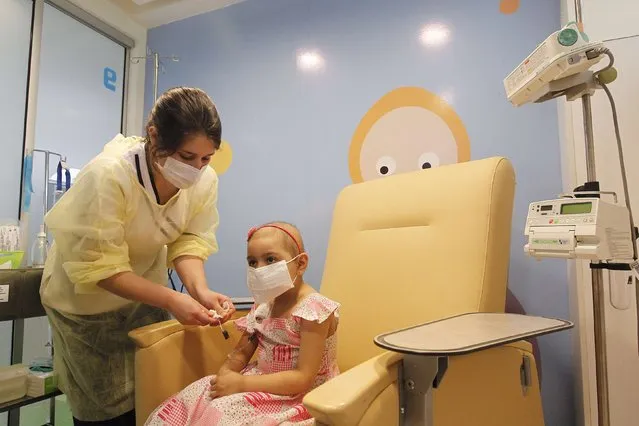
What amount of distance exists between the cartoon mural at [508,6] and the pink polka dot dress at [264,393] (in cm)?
130

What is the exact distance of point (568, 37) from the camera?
1046 mm

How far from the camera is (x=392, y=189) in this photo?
135 centimetres

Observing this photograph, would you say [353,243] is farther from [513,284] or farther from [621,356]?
[621,356]

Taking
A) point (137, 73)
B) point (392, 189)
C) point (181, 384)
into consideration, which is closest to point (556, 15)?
point (392, 189)

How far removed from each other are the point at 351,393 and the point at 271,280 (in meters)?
0.44

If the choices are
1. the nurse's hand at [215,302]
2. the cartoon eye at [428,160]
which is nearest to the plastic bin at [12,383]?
the nurse's hand at [215,302]

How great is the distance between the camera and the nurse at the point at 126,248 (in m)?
1.07

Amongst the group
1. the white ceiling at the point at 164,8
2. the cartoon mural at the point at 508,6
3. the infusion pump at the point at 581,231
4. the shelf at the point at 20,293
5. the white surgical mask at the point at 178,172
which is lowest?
the shelf at the point at 20,293

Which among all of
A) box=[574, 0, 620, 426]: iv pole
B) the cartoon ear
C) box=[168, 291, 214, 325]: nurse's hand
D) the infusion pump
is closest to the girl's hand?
box=[168, 291, 214, 325]: nurse's hand

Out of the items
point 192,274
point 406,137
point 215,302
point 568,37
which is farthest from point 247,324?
point 568,37

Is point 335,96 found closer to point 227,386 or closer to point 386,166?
point 386,166

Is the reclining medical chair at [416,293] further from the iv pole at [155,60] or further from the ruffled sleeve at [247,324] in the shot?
the iv pole at [155,60]

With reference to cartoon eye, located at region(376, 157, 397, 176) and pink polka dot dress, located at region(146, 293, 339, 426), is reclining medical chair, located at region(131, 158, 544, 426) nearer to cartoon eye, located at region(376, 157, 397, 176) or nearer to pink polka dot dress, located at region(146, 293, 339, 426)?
pink polka dot dress, located at region(146, 293, 339, 426)

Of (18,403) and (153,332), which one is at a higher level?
(153,332)
